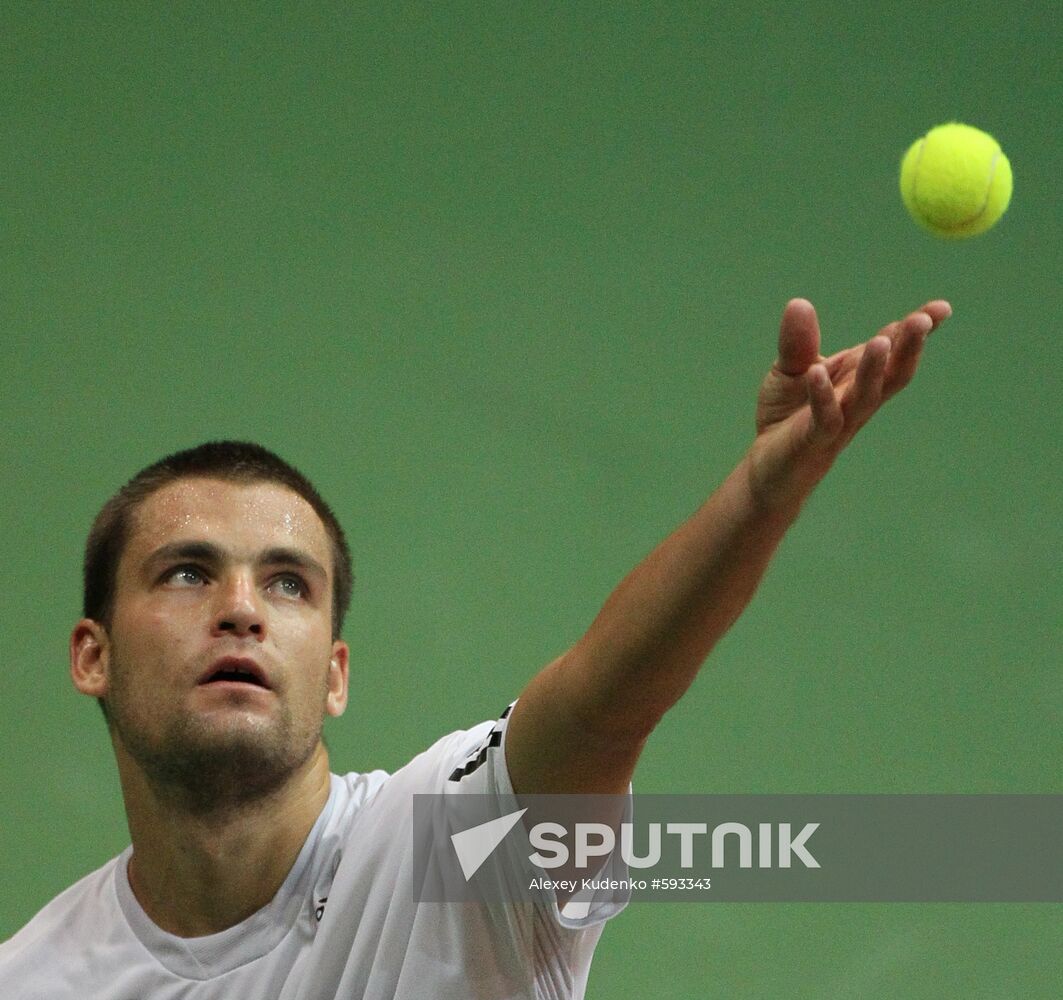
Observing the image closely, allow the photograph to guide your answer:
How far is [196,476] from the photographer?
1.68 metres

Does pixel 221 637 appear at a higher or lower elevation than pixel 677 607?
higher

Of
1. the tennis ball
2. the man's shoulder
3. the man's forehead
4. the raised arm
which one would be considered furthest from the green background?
the raised arm

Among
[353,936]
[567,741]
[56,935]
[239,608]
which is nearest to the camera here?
[567,741]

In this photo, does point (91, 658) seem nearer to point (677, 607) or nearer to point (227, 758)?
point (227, 758)

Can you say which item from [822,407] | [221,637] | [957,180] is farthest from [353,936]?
[957,180]

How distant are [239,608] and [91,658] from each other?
0.24 meters

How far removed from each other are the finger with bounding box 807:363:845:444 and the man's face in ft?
1.89

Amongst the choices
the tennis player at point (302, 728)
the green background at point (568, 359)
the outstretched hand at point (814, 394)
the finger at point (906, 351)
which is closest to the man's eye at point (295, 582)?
the tennis player at point (302, 728)

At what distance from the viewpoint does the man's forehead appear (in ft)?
5.30

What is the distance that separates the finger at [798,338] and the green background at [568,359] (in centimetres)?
118

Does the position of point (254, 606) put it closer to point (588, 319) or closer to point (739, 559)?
point (739, 559)

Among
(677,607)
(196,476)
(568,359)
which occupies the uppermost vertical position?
(568,359)

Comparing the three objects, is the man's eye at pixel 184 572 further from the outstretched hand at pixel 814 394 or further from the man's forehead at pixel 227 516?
the outstretched hand at pixel 814 394

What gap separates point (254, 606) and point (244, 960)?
12.0 inches
